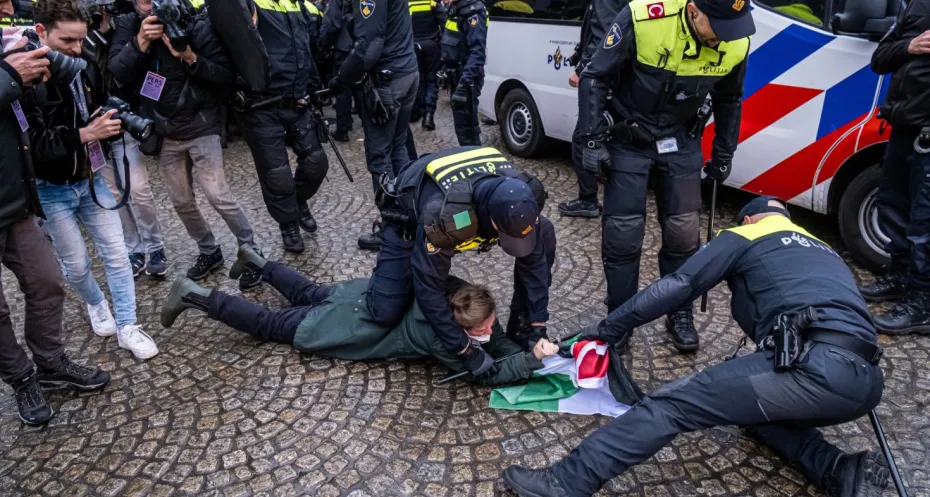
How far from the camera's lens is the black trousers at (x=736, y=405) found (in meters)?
2.41

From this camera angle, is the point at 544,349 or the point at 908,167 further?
the point at 908,167

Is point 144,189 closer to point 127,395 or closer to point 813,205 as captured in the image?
point 127,395

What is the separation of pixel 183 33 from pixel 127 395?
2.03 metres

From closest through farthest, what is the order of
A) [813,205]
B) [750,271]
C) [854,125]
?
[750,271] → [854,125] → [813,205]

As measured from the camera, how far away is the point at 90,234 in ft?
12.2

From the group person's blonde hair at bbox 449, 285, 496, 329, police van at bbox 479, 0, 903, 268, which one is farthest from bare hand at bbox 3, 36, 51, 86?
police van at bbox 479, 0, 903, 268

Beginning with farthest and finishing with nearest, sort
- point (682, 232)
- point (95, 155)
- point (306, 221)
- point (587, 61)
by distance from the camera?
1. point (306, 221)
2. point (587, 61)
3. point (682, 232)
4. point (95, 155)

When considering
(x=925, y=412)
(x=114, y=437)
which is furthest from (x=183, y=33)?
(x=925, y=412)

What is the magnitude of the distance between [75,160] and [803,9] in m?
4.43

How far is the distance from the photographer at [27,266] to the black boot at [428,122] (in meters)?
5.09

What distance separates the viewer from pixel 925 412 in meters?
3.25

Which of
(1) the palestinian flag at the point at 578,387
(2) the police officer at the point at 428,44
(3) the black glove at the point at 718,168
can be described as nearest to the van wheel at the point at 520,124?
(2) the police officer at the point at 428,44

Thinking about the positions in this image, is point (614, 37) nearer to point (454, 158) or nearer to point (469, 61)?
point (454, 158)

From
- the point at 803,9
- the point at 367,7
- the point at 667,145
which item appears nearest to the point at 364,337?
the point at 667,145
